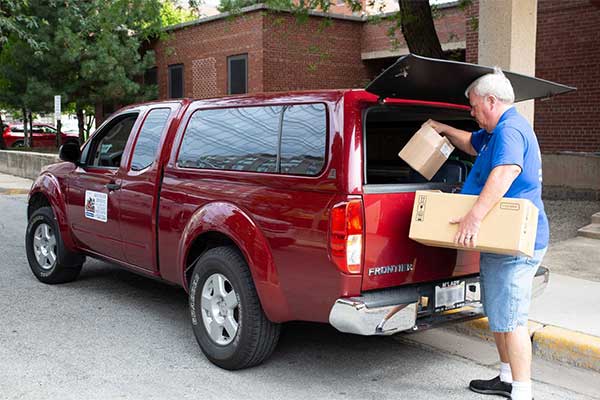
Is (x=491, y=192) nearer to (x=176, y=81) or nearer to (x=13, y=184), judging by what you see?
(x=13, y=184)

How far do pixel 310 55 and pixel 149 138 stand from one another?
53.5 feet

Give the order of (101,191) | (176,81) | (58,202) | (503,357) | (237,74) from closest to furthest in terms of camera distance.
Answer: (503,357) < (101,191) < (58,202) < (237,74) < (176,81)

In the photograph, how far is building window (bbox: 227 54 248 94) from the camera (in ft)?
69.5

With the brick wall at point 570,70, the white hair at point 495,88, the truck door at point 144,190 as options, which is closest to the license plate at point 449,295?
the white hair at point 495,88

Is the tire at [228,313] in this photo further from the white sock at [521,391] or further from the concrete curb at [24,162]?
the concrete curb at [24,162]

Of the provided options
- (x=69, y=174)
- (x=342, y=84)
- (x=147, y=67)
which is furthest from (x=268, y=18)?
(x=69, y=174)

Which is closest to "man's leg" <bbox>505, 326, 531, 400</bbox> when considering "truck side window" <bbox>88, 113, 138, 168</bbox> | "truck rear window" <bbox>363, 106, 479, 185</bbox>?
"truck rear window" <bbox>363, 106, 479, 185</bbox>

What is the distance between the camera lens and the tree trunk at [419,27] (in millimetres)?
9492

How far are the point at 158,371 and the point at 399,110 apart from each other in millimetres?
2351

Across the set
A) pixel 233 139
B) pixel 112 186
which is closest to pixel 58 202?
pixel 112 186

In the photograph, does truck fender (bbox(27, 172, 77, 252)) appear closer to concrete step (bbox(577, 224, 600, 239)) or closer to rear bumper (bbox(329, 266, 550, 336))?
rear bumper (bbox(329, 266, 550, 336))

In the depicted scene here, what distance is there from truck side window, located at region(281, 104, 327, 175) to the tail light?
34 centimetres

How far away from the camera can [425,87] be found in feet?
13.8

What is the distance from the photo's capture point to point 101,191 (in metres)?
5.88
